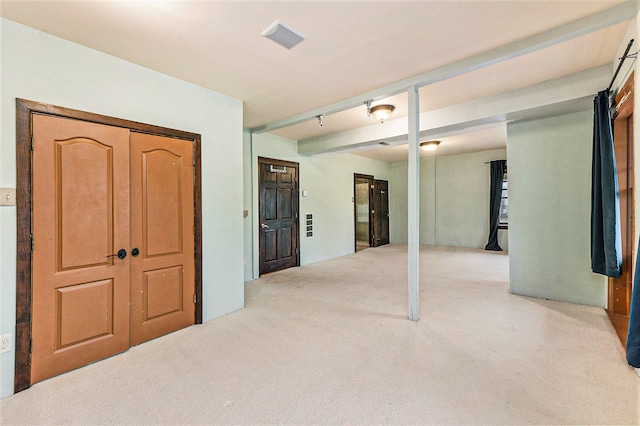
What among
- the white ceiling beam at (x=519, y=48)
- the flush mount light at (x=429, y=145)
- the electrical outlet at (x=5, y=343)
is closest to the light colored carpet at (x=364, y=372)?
the electrical outlet at (x=5, y=343)

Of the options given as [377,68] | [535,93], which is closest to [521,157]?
[535,93]

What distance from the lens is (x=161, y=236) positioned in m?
2.80

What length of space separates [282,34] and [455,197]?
7143mm

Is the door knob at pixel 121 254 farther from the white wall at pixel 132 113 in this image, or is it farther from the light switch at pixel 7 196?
the light switch at pixel 7 196

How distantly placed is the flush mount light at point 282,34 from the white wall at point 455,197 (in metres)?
6.84

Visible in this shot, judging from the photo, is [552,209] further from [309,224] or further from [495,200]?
[309,224]

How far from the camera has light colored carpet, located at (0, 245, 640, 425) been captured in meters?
1.75

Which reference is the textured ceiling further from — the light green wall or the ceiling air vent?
the ceiling air vent

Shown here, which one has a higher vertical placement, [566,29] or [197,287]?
[566,29]

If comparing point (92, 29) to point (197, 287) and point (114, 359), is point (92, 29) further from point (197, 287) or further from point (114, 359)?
point (114, 359)

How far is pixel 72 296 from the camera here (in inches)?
88.4

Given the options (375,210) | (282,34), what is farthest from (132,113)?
(375,210)

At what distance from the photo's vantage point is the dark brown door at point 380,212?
325 inches

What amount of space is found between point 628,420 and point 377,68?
3.09m
